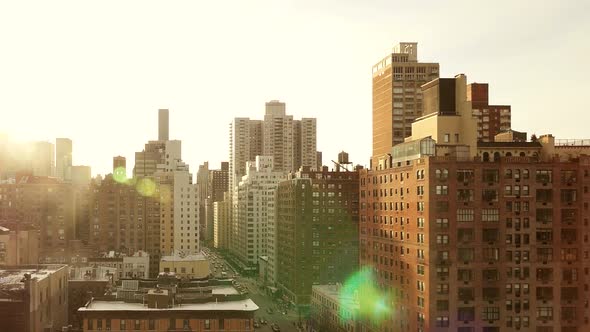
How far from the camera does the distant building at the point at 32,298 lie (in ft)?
329

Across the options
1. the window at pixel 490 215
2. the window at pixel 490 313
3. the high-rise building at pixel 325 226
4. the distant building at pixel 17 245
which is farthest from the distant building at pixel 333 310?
the distant building at pixel 17 245

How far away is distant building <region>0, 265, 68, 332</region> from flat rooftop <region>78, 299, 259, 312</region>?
832cm

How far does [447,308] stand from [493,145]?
30.0 meters

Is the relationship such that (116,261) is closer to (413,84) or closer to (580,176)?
(413,84)

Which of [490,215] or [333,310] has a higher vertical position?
[490,215]

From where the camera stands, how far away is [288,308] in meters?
193

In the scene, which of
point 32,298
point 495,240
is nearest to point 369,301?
point 495,240

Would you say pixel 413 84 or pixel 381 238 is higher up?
pixel 413 84

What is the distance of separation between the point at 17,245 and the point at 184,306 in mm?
52833

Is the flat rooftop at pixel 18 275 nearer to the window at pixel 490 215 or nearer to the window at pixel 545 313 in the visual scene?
the window at pixel 490 215

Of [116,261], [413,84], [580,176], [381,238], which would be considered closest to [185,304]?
[381,238]

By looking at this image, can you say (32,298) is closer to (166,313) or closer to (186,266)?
(166,313)

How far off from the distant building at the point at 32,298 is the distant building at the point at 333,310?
5935cm

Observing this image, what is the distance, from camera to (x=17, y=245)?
138 meters
